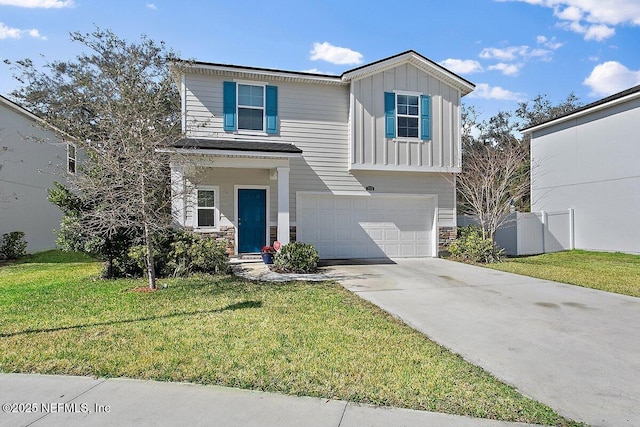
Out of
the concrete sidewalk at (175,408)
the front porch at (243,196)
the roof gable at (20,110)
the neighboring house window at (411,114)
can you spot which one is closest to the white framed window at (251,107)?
the front porch at (243,196)

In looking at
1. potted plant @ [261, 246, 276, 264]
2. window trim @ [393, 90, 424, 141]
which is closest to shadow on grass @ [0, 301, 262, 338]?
potted plant @ [261, 246, 276, 264]

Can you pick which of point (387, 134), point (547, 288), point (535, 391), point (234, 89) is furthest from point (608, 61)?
point (535, 391)

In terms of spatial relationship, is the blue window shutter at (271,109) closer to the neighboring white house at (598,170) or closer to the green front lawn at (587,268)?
the green front lawn at (587,268)

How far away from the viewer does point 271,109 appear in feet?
41.1

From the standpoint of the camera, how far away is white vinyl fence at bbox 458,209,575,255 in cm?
1489

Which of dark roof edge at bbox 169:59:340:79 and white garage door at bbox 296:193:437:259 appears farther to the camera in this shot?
white garage door at bbox 296:193:437:259

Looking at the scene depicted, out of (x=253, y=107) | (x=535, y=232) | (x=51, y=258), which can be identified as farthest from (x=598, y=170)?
(x=51, y=258)

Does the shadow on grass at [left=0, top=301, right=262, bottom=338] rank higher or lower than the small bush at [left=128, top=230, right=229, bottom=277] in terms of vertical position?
lower

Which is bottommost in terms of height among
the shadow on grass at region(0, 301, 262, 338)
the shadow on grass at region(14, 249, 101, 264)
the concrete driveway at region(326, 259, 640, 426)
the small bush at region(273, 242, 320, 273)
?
the concrete driveway at region(326, 259, 640, 426)

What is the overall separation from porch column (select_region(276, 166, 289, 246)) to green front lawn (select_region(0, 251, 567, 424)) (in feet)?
11.5

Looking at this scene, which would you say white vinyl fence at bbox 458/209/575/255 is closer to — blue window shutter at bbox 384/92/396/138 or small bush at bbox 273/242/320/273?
blue window shutter at bbox 384/92/396/138

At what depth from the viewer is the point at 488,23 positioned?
40.7 ft

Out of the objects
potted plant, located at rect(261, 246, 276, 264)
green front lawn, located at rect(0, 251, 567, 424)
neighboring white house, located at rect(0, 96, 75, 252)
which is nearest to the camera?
green front lawn, located at rect(0, 251, 567, 424)

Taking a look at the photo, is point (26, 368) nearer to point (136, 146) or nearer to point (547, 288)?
point (136, 146)
